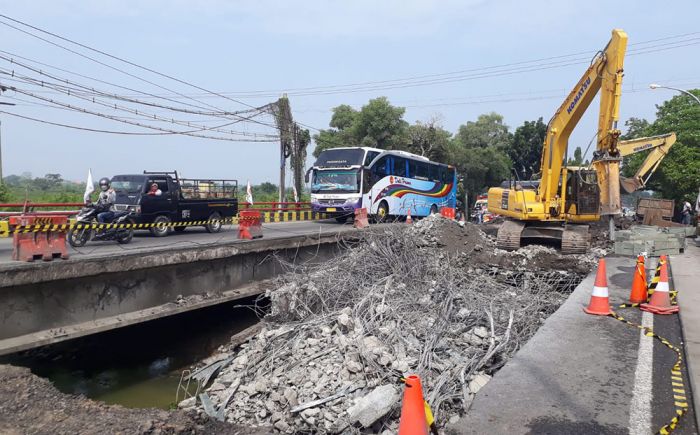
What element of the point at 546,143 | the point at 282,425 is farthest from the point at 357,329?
the point at 546,143

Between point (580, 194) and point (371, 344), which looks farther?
point (580, 194)

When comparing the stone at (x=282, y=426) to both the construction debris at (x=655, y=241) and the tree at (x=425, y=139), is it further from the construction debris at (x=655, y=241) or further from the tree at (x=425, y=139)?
the tree at (x=425, y=139)

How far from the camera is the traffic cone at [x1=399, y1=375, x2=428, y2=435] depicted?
3.00 m

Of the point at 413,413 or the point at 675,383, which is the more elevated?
the point at 413,413

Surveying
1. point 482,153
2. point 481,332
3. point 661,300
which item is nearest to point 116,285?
point 481,332

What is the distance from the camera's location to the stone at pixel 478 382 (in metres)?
5.19

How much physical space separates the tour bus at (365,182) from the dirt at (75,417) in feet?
48.2

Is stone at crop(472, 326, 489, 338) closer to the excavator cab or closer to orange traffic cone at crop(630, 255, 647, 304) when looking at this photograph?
orange traffic cone at crop(630, 255, 647, 304)

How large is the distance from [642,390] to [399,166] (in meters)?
18.4

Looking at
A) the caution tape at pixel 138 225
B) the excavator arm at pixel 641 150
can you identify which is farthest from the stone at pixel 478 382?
the excavator arm at pixel 641 150

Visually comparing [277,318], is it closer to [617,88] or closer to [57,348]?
[57,348]

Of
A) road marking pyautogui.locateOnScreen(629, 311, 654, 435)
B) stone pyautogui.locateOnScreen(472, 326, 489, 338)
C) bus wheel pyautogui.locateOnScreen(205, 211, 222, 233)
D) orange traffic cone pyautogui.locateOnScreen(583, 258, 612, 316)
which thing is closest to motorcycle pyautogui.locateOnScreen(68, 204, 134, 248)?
bus wheel pyautogui.locateOnScreen(205, 211, 222, 233)

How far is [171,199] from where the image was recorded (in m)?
14.1

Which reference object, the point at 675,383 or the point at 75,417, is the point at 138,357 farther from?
the point at 675,383
